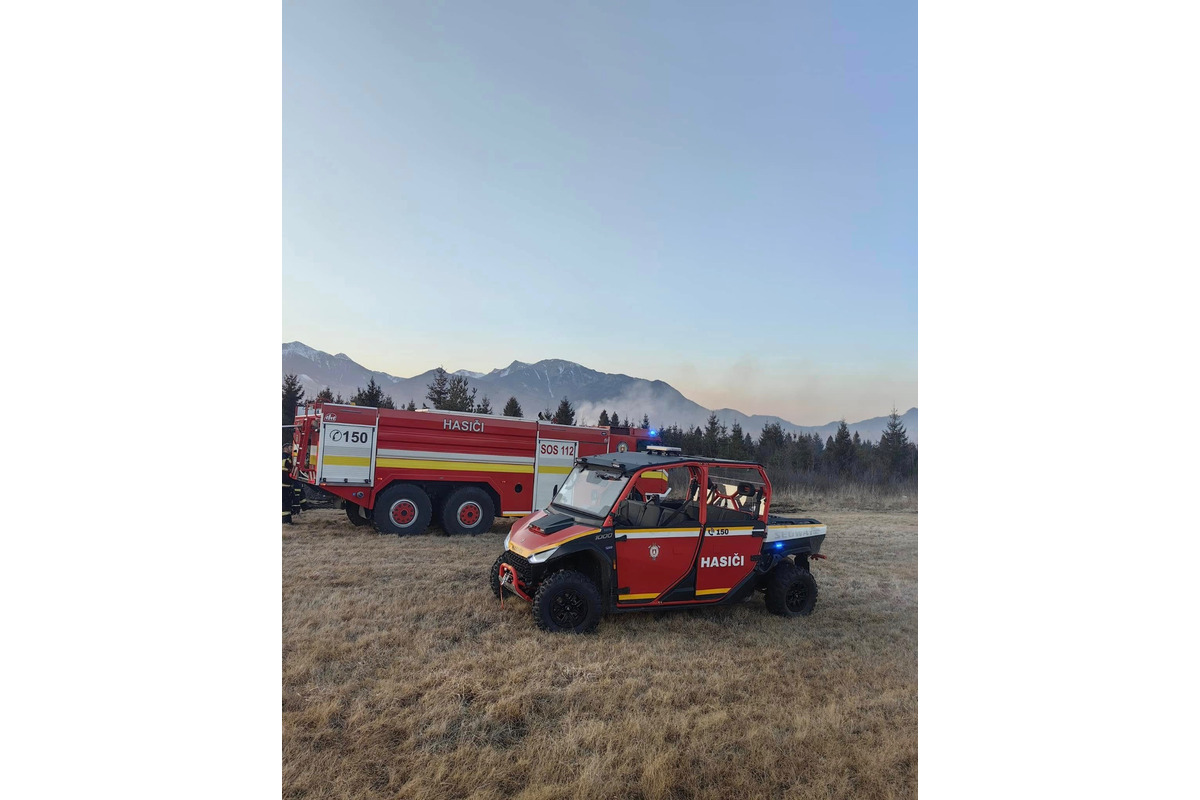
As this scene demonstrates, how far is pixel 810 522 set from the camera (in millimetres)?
3975

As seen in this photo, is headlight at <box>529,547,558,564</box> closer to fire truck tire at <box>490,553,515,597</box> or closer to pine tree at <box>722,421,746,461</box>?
fire truck tire at <box>490,553,515,597</box>

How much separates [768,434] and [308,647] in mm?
2711

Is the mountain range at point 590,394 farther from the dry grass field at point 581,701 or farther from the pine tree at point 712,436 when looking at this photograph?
the dry grass field at point 581,701

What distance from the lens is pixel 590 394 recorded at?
10.8 feet

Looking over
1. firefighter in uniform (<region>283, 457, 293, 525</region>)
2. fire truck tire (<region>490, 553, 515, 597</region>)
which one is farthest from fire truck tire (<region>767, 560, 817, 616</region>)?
firefighter in uniform (<region>283, 457, 293, 525</region>)

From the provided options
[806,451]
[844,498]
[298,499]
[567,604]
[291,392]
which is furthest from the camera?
[298,499]

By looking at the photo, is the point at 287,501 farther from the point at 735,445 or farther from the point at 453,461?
the point at 735,445

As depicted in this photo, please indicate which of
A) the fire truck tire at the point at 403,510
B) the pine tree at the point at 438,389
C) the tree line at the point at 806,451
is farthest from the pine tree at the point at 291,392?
the fire truck tire at the point at 403,510

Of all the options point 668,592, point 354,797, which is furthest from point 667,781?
point 668,592

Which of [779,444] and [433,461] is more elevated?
[779,444]

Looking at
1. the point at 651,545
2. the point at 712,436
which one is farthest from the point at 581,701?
the point at 712,436

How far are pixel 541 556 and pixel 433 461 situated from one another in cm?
350

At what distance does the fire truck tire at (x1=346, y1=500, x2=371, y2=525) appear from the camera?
621cm

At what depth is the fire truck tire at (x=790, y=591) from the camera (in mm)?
3732
